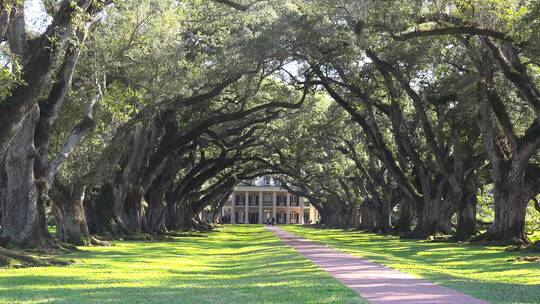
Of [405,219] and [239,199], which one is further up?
[239,199]

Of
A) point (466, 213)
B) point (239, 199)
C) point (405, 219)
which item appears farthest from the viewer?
point (239, 199)

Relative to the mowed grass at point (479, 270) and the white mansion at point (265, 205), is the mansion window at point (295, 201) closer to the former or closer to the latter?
the white mansion at point (265, 205)

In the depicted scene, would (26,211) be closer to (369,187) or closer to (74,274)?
(74,274)

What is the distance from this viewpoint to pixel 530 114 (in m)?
28.6

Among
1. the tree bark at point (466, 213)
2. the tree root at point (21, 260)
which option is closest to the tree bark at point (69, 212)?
the tree root at point (21, 260)

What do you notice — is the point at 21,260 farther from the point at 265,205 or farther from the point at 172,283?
the point at 265,205

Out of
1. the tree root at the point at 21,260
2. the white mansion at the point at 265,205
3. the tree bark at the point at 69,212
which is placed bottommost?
the tree root at the point at 21,260

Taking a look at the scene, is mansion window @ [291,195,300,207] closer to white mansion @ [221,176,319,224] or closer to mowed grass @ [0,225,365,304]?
white mansion @ [221,176,319,224]

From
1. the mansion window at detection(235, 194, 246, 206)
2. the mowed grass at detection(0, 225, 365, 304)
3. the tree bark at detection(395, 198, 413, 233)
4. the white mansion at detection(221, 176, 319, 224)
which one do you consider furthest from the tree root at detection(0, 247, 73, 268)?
the mansion window at detection(235, 194, 246, 206)

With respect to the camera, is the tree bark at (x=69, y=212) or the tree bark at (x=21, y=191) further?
the tree bark at (x=69, y=212)

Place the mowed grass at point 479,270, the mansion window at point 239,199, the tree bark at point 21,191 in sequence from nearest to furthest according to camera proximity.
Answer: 1. the mowed grass at point 479,270
2. the tree bark at point 21,191
3. the mansion window at point 239,199

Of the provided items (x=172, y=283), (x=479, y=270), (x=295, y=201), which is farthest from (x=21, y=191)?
(x=295, y=201)

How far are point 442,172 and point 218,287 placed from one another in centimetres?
2353

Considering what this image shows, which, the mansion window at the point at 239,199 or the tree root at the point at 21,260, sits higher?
the mansion window at the point at 239,199
